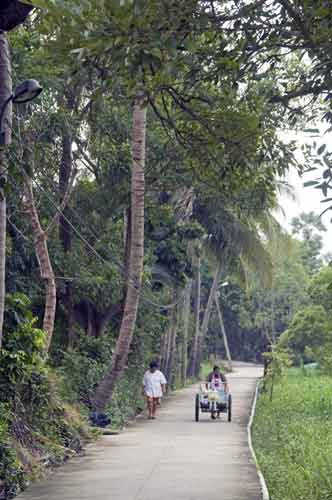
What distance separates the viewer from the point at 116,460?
1460cm

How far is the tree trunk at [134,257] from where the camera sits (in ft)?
66.5

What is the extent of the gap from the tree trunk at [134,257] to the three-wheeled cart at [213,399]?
278 cm

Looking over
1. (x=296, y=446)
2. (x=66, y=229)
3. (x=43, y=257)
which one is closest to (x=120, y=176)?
(x=66, y=229)

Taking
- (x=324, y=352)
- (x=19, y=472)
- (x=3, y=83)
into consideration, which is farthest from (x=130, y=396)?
(x=324, y=352)

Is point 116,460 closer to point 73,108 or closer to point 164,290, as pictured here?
point 73,108

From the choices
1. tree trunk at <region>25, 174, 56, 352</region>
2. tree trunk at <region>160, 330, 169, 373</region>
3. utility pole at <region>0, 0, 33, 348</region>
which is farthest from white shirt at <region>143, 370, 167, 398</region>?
utility pole at <region>0, 0, 33, 348</region>

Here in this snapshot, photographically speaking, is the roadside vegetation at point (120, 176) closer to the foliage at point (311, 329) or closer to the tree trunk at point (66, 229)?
the tree trunk at point (66, 229)

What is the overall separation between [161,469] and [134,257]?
811cm

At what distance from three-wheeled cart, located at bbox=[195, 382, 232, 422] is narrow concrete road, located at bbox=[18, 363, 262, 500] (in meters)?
1.89

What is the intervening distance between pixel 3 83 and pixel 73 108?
9255 millimetres

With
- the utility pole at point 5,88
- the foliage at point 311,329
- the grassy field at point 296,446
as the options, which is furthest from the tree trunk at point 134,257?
the foliage at point 311,329

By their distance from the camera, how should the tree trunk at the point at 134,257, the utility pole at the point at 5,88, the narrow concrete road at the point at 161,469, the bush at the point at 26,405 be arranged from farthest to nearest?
the tree trunk at the point at 134,257, the bush at the point at 26,405, the narrow concrete road at the point at 161,469, the utility pole at the point at 5,88

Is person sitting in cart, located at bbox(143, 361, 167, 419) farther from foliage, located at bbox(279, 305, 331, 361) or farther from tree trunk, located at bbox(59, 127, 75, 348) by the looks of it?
foliage, located at bbox(279, 305, 331, 361)

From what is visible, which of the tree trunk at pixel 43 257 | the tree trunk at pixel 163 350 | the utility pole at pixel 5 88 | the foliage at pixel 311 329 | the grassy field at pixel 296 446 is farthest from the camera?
the foliage at pixel 311 329
